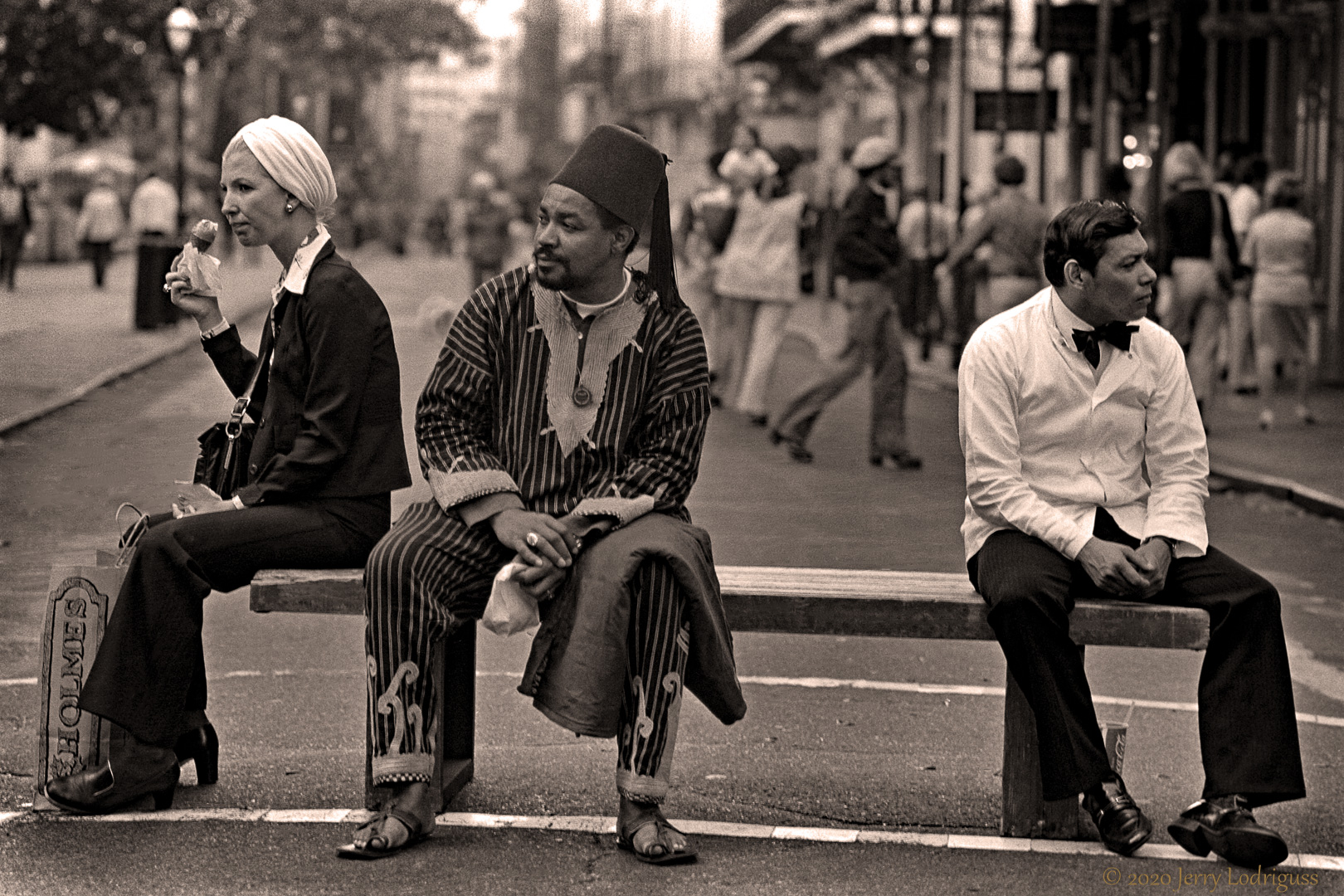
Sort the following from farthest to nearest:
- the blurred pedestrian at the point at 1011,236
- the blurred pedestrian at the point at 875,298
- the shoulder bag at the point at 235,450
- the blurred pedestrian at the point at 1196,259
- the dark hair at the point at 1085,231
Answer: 1. the blurred pedestrian at the point at 1196,259
2. the blurred pedestrian at the point at 1011,236
3. the blurred pedestrian at the point at 875,298
4. the shoulder bag at the point at 235,450
5. the dark hair at the point at 1085,231

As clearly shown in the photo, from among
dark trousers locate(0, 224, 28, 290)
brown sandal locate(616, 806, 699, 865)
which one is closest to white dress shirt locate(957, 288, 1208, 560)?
brown sandal locate(616, 806, 699, 865)

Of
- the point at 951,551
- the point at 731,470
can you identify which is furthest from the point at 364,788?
the point at 731,470

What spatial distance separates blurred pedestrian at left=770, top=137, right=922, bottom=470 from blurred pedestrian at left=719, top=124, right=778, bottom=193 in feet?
7.91

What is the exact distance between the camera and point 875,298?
13.1m

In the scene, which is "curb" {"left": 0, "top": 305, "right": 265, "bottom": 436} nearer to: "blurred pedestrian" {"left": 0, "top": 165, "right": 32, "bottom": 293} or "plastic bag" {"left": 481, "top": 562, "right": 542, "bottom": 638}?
"blurred pedestrian" {"left": 0, "top": 165, "right": 32, "bottom": 293}

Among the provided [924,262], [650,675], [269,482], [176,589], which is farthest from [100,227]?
[650,675]

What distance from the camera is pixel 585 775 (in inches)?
228

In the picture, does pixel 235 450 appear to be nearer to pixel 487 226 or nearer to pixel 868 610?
pixel 868 610

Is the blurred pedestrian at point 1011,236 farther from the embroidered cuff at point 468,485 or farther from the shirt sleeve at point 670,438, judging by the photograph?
the embroidered cuff at point 468,485

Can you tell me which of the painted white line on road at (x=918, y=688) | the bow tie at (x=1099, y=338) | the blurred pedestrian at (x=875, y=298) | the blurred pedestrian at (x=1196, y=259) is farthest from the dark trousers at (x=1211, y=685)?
the blurred pedestrian at (x=1196, y=259)

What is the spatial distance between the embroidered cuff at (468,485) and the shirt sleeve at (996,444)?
1.09 meters

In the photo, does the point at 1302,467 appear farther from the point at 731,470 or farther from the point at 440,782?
the point at 440,782

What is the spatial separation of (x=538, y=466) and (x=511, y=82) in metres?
146

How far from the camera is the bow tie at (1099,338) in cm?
535
